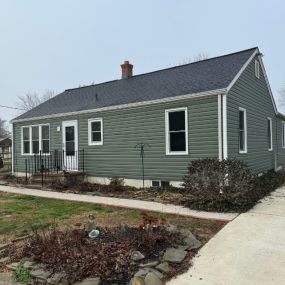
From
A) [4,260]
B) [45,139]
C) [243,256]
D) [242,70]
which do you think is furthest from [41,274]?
[45,139]

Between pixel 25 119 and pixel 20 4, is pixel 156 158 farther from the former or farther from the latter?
pixel 25 119

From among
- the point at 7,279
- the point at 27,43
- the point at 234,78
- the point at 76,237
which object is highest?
the point at 27,43

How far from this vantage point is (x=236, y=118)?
35.6 ft

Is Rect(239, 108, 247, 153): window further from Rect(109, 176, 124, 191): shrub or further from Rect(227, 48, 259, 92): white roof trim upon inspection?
Rect(109, 176, 124, 191): shrub

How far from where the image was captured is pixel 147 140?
38.3ft

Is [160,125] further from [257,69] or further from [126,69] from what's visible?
[126,69]

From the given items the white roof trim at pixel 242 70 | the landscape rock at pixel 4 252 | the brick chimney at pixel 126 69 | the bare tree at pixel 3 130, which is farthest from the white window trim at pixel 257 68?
the bare tree at pixel 3 130

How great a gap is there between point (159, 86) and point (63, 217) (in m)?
6.78

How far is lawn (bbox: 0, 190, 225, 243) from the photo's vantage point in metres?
6.32

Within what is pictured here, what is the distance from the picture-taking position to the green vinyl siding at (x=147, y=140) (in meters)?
10.3

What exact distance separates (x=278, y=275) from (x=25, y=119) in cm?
1403

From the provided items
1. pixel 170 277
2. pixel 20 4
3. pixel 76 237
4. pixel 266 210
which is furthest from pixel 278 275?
pixel 20 4

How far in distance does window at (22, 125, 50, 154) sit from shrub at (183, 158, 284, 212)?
8607 mm

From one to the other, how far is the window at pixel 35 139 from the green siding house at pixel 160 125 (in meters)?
0.04
